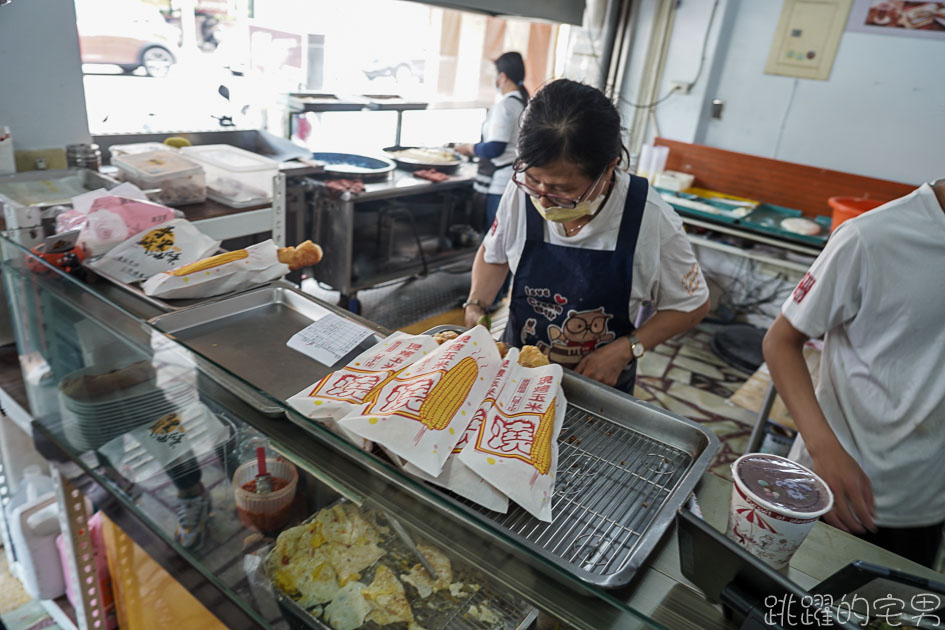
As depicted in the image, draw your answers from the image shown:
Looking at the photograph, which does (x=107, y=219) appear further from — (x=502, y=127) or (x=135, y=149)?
(x=502, y=127)

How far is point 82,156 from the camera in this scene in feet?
8.61

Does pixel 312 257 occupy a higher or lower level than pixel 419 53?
lower

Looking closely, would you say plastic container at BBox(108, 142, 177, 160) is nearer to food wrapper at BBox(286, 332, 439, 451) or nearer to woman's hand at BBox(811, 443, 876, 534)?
food wrapper at BBox(286, 332, 439, 451)

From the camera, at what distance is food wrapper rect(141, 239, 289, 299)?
136 cm

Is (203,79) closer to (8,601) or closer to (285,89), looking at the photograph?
(285,89)

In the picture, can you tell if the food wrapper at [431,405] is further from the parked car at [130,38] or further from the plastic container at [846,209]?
the parked car at [130,38]

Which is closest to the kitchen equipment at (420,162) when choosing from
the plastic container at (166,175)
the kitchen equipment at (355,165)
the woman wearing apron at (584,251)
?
the kitchen equipment at (355,165)

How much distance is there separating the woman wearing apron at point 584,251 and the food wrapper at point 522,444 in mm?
549

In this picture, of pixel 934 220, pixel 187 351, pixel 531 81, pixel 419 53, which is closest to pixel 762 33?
pixel 531 81

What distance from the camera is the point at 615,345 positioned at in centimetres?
159

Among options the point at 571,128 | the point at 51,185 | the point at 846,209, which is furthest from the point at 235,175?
the point at 846,209

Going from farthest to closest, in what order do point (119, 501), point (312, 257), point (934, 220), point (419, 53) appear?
point (419, 53) < point (312, 257) < point (119, 501) < point (934, 220)

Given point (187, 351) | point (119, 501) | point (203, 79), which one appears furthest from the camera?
point (203, 79)

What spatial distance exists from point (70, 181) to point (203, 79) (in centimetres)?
396
